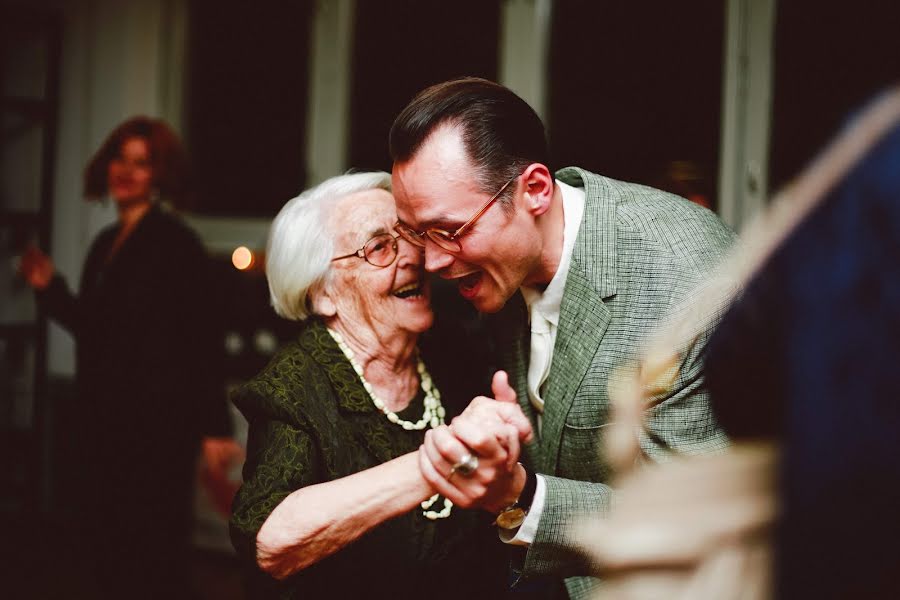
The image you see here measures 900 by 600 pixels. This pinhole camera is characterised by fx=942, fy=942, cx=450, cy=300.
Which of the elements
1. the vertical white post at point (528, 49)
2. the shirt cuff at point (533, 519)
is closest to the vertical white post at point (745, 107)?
the vertical white post at point (528, 49)

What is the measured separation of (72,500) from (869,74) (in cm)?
Answer: 400

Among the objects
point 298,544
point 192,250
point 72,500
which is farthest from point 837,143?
point 72,500

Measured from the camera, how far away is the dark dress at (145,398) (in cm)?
308

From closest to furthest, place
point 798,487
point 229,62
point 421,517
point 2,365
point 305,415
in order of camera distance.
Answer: point 798,487
point 305,415
point 421,517
point 2,365
point 229,62

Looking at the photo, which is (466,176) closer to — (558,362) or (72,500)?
(558,362)

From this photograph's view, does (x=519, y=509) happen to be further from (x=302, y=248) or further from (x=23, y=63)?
(x=23, y=63)

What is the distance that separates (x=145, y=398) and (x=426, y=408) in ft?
5.24

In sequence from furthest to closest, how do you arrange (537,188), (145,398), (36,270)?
(36,270) → (145,398) → (537,188)

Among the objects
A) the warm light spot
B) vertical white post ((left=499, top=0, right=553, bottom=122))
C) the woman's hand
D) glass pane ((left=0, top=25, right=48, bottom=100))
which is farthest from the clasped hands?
glass pane ((left=0, top=25, right=48, bottom=100))

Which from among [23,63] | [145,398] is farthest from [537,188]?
[23,63]

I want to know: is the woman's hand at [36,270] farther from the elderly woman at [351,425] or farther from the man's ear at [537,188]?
the man's ear at [537,188]

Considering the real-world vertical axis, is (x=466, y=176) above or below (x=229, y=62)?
below

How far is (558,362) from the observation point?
1.69 meters

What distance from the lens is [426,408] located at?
181 cm
